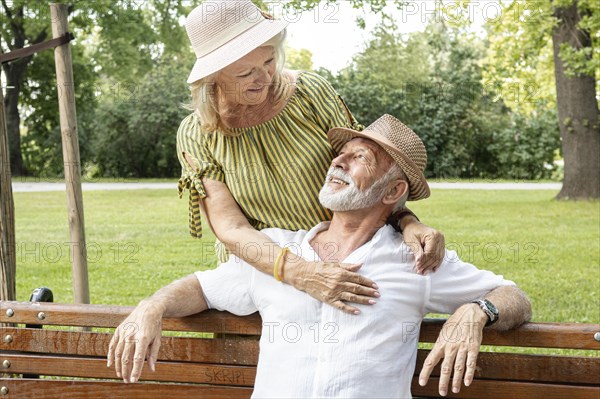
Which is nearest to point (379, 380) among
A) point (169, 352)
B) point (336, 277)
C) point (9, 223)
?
point (336, 277)

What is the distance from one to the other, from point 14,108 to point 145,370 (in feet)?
68.3

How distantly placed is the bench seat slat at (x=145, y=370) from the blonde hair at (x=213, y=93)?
77cm

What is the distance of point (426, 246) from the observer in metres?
2.46

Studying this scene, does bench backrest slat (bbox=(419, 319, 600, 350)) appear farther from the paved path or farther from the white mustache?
the paved path

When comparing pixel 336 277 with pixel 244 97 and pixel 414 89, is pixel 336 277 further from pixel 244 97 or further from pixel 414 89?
pixel 414 89

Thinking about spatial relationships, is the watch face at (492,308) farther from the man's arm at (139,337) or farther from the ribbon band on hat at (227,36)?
the ribbon band on hat at (227,36)

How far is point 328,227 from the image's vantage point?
2.74 metres

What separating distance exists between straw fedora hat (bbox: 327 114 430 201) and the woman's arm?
34 cm

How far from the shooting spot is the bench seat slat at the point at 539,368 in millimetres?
2545

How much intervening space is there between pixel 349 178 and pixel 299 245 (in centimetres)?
28

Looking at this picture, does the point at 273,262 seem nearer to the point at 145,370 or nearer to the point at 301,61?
the point at 145,370

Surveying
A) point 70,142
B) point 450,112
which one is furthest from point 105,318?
point 450,112

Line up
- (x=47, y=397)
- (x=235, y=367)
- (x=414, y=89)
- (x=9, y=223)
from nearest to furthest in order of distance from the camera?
(x=235, y=367) → (x=47, y=397) → (x=9, y=223) → (x=414, y=89)

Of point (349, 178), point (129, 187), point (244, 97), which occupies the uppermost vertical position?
point (244, 97)
